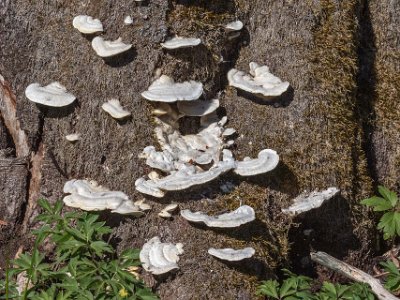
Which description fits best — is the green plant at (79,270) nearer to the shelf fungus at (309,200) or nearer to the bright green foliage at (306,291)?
the bright green foliage at (306,291)

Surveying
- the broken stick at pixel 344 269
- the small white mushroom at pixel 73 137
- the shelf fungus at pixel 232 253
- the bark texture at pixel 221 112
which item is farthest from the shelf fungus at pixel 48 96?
the broken stick at pixel 344 269

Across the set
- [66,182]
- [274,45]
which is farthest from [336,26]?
[66,182]

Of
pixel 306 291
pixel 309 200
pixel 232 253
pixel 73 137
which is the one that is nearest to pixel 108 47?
pixel 73 137

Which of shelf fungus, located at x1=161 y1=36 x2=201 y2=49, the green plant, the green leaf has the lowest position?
the green plant

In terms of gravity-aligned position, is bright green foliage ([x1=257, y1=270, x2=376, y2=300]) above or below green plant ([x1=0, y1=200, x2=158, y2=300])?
below

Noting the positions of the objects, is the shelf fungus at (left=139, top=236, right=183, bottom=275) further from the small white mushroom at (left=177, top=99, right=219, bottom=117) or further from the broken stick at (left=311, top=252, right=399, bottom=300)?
the broken stick at (left=311, top=252, right=399, bottom=300)

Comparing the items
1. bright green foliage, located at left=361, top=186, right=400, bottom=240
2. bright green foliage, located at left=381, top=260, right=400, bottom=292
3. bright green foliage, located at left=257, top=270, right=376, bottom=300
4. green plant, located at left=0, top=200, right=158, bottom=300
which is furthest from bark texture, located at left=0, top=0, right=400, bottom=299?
bright green foliage, located at left=381, top=260, right=400, bottom=292
